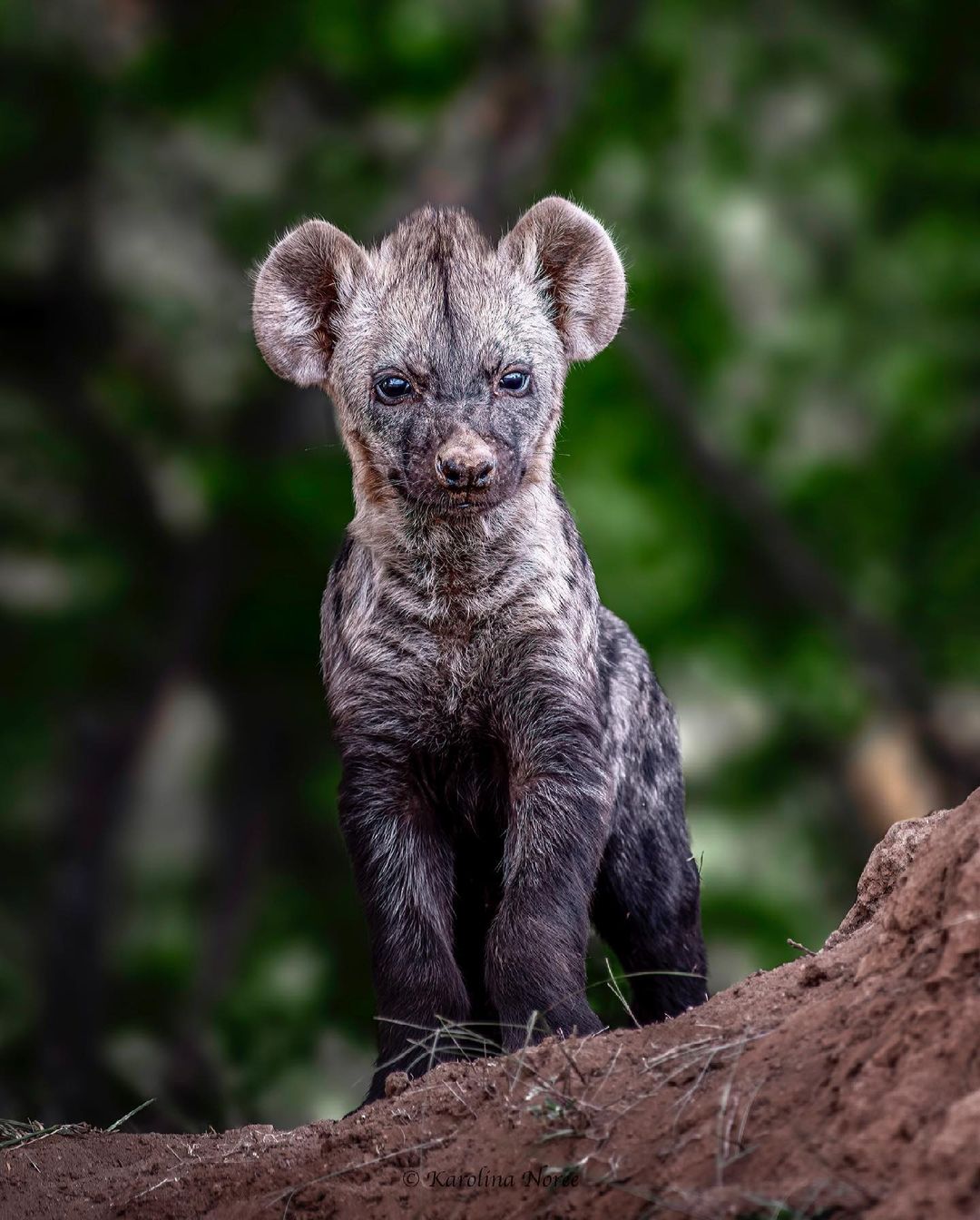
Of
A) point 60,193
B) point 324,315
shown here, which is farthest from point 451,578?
point 60,193

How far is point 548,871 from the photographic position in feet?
16.5

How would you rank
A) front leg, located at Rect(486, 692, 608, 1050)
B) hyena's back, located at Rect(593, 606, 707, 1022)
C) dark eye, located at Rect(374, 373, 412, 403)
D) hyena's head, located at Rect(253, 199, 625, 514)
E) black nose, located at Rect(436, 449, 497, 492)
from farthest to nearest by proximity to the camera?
1. hyena's back, located at Rect(593, 606, 707, 1022)
2. dark eye, located at Rect(374, 373, 412, 403)
3. hyena's head, located at Rect(253, 199, 625, 514)
4. black nose, located at Rect(436, 449, 497, 492)
5. front leg, located at Rect(486, 692, 608, 1050)

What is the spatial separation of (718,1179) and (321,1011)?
5.73 meters

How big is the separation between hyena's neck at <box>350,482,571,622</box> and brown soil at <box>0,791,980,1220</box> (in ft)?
5.15

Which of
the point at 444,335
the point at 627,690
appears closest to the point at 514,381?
the point at 444,335

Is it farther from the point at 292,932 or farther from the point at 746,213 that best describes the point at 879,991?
the point at 746,213

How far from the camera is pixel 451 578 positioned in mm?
5484

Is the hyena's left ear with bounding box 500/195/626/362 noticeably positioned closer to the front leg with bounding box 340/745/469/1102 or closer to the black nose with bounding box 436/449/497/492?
the black nose with bounding box 436/449/497/492

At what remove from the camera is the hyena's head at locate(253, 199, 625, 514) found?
5.30 meters

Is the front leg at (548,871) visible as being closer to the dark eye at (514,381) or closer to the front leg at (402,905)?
the front leg at (402,905)

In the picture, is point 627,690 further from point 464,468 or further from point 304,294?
point 304,294

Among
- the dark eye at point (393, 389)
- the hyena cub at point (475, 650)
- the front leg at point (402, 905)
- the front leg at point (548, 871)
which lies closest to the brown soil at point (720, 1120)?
the front leg at point (402, 905)

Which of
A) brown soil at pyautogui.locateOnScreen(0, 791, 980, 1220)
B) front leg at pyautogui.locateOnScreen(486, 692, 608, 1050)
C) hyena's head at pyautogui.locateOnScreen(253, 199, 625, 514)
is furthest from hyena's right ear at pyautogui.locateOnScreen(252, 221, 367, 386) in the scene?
brown soil at pyautogui.locateOnScreen(0, 791, 980, 1220)

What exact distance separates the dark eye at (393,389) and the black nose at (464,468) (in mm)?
484
